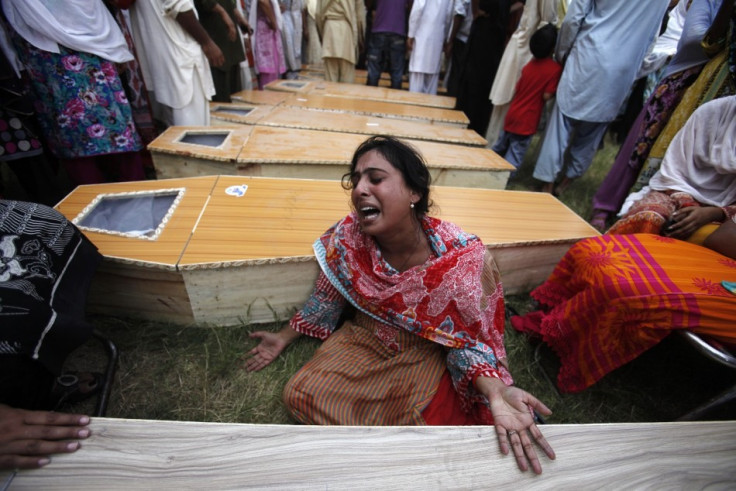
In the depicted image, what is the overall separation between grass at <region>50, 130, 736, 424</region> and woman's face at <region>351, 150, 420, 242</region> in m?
0.86

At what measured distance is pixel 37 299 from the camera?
0.97 metres

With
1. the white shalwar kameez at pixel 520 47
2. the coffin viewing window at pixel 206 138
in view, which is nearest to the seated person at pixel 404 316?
the coffin viewing window at pixel 206 138

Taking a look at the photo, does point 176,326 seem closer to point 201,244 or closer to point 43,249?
point 201,244

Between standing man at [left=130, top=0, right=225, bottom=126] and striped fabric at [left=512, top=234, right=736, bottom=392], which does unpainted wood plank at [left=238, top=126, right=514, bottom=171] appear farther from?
striped fabric at [left=512, top=234, right=736, bottom=392]

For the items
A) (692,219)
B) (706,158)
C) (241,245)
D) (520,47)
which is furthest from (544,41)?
(241,245)

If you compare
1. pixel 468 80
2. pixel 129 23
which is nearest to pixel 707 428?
pixel 129 23

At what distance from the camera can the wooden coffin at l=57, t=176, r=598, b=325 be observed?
1521 mm

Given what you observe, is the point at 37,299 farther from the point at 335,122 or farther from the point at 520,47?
the point at 520,47

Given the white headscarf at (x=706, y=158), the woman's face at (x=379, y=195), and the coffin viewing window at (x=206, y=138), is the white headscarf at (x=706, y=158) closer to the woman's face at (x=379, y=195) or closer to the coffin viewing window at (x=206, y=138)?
the woman's face at (x=379, y=195)

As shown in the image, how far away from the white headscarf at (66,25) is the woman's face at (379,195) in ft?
6.70

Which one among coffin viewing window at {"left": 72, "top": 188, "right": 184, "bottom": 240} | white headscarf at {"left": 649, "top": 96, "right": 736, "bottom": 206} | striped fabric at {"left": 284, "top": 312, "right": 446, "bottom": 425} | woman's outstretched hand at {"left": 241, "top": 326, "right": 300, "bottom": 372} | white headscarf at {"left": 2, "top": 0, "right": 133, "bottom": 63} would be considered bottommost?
woman's outstretched hand at {"left": 241, "top": 326, "right": 300, "bottom": 372}

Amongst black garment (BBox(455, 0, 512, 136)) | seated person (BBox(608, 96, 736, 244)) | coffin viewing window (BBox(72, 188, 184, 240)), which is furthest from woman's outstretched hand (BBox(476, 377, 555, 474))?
black garment (BBox(455, 0, 512, 136))

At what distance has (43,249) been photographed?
3.56 ft

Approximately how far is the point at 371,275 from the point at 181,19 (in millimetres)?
2833
